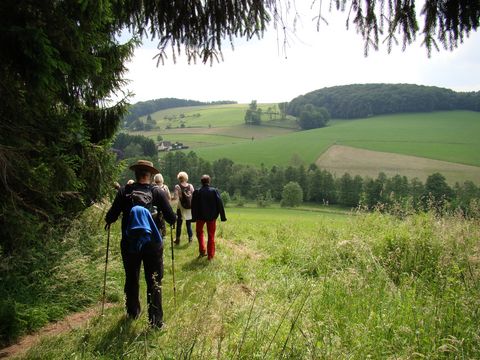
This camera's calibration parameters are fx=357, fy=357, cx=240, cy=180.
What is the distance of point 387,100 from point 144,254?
12214cm

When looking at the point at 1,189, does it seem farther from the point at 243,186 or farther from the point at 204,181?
the point at 243,186

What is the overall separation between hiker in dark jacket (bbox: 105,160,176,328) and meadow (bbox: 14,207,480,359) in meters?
0.25

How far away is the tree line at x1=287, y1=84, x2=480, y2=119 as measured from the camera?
350ft

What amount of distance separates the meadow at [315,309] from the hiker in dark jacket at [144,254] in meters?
0.25

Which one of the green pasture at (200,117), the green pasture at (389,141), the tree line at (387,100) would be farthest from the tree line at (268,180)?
the tree line at (387,100)

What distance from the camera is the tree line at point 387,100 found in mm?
106562

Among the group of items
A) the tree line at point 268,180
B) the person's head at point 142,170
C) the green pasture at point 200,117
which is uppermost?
the green pasture at point 200,117

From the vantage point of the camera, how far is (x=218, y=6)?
386cm

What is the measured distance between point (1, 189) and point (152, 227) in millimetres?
1687

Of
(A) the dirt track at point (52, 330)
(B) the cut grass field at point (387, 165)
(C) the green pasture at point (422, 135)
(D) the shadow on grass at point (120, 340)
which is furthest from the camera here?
(C) the green pasture at point (422, 135)

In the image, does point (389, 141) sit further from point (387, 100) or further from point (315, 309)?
point (315, 309)

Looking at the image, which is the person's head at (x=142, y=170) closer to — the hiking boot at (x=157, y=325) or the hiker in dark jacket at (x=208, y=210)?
the hiking boot at (x=157, y=325)

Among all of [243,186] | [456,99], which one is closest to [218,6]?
[243,186]

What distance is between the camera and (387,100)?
373 ft
